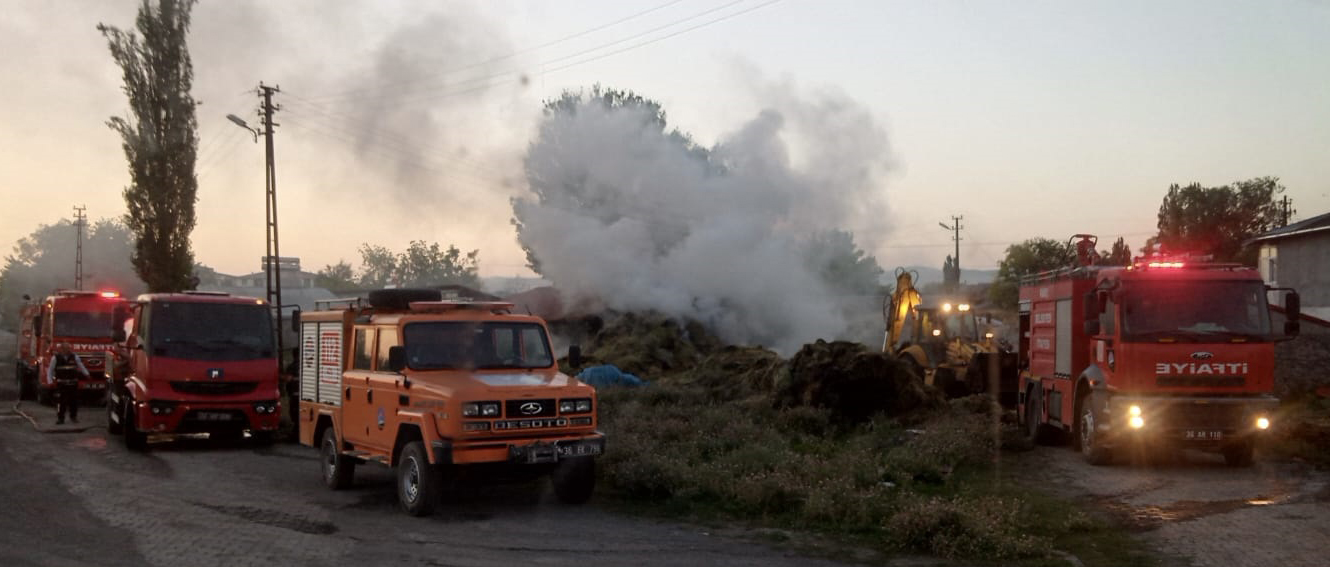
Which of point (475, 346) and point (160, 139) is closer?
point (475, 346)

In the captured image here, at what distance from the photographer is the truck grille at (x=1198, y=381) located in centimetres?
1431

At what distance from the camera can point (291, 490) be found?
1360cm

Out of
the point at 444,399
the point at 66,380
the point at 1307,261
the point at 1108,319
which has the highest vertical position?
the point at 1307,261

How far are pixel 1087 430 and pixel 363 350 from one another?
34.2 ft

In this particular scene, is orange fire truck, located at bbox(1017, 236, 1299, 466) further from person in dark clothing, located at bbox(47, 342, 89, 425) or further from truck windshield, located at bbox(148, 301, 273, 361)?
person in dark clothing, located at bbox(47, 342, 89, 425)

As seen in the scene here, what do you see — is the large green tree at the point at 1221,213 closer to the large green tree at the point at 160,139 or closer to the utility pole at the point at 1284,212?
the utility pole at the point at 1284,212

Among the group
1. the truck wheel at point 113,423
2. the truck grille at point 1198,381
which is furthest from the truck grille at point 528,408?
the truck wheel at point 113,423

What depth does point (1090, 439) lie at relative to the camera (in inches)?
604

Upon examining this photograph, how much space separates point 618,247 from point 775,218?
5.81 m

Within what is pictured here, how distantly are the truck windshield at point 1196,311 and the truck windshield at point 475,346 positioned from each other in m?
8.10

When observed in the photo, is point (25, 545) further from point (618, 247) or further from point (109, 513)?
point (618, 247)

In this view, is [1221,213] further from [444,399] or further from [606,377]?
[444,399]

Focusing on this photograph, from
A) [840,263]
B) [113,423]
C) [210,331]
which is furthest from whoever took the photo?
[840,263]

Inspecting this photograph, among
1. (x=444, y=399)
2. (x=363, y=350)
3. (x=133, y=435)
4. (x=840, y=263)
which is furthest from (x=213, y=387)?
(x=840, y=263)
